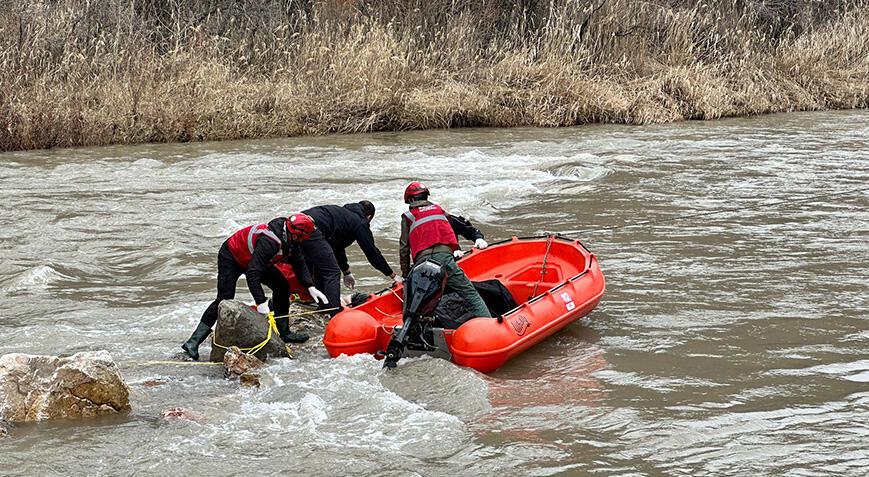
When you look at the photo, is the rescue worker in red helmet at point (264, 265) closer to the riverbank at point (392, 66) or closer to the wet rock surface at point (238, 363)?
the wet rock surface at point (238, 363)

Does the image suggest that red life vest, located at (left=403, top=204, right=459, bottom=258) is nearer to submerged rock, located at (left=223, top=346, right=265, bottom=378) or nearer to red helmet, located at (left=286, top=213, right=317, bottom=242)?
red helmet, located at (left=286, top=213, right=317, bottom=242)

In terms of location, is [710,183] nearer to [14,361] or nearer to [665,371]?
[665,371]

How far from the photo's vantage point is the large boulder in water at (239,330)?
7570mm

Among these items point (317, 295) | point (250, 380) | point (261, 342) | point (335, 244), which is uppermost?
point (335, 244)

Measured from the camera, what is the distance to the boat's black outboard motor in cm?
749

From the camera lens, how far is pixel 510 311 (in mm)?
7945

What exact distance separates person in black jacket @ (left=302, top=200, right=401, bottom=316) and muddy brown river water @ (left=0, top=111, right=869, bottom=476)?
1.91 ft

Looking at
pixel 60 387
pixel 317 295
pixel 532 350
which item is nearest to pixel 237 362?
pixel 317 295

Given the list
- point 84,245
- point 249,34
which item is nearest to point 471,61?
point 249,34

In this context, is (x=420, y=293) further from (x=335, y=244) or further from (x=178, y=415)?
(x=178, y=415)

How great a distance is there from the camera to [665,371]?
7.23 m

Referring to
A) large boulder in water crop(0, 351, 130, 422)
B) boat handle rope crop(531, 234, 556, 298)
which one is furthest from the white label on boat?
large boulder in water crop(0, 351, 130, 422)

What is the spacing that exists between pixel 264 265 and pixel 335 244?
1192 mm

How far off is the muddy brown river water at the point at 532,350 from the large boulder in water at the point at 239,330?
0.66 ft
